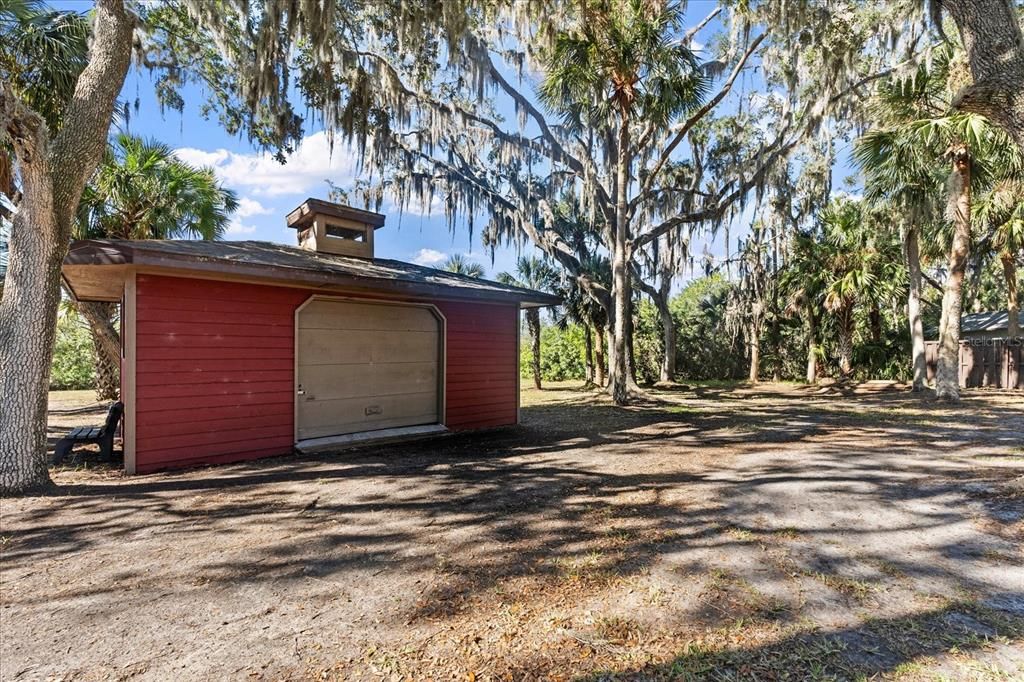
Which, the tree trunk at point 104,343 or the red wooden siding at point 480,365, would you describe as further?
the tree trunk at point 104,343

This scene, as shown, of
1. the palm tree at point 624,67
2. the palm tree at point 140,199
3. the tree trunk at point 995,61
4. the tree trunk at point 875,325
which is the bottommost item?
the tree trunk at point 875,325

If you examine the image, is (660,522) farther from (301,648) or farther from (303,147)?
(303,147)

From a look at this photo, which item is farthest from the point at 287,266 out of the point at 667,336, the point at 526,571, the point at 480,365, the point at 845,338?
the point at 845,338

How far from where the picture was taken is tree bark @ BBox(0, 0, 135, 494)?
4.26 metres

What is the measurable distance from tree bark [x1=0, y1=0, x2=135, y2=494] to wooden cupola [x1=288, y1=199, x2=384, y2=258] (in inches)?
128

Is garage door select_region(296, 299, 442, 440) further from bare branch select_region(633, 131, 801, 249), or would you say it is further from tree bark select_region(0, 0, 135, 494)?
bare branch select_region(633, 131, 801, 249)

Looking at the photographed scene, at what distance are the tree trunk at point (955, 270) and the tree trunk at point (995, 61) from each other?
25.4 ft

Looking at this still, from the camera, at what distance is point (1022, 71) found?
331cm

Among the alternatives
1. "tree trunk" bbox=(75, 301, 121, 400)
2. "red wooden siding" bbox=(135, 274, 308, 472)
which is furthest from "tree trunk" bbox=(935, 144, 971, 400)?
"tree trunk" bbox=(75, 301, 121, 400)

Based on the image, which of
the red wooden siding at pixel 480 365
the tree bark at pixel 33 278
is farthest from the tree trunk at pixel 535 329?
the tree bark at pixel 33 278

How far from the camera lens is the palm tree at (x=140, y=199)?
30.7 ft

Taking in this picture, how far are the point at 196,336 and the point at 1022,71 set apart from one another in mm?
7416

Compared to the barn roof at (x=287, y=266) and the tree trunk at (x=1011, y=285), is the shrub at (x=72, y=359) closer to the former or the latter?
the barn roof at (x=287, y=266)

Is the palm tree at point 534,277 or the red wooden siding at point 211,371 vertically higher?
the palm tree at point 534,277
